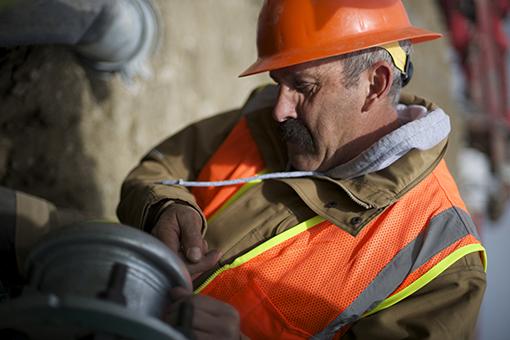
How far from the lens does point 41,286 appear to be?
1256 millimetres

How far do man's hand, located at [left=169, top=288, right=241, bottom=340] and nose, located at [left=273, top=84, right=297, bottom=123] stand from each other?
2.81ft

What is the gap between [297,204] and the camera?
6.55 feet

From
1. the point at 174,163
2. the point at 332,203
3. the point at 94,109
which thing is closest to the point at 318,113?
the point at 332,203

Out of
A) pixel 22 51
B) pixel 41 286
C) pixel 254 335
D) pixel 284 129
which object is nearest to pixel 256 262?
pixel 254 335

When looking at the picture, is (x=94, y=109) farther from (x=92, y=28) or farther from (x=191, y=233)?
(x=191, y=233)

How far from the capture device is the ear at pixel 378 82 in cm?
202

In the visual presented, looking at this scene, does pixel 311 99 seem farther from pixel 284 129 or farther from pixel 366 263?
pixel 366 263

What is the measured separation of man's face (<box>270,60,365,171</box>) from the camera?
1991mm

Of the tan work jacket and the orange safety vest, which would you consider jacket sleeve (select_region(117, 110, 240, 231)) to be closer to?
the tan work jacket

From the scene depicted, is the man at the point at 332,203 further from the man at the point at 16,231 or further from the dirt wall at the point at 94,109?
the dirt wall at the point at 94,109

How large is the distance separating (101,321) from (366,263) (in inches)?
35.9

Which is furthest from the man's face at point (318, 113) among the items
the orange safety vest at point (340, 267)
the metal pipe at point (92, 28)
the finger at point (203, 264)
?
the metal pipe at point (92, 28)

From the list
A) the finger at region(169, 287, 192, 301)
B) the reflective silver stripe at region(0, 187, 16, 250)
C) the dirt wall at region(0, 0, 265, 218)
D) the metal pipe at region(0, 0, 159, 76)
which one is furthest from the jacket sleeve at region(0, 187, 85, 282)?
the finger at region(169, 287, 192, 301)

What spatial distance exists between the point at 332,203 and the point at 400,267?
11.6 inches
